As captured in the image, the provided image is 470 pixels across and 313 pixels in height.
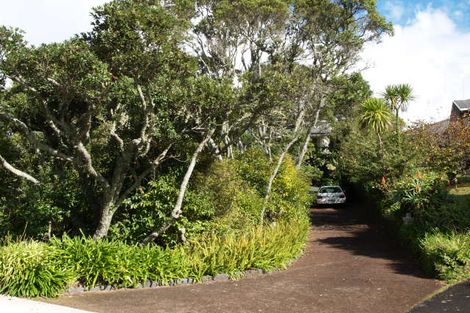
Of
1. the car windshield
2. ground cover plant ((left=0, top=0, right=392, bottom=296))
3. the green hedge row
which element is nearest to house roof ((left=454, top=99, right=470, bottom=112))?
the car windshield

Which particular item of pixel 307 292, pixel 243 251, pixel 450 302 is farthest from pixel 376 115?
pixel 450 302

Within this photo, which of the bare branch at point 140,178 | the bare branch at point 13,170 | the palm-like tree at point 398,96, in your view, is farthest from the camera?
the palm-like tree at point 398,96

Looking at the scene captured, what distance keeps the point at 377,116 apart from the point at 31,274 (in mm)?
17662

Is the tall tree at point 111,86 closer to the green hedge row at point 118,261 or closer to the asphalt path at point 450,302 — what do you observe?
the green hedge row at point 118,261

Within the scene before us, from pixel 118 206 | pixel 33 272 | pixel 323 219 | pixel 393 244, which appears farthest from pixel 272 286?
pixel 323 219

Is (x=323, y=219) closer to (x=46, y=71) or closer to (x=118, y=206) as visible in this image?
(x=118, y=206)

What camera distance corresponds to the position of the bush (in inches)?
323

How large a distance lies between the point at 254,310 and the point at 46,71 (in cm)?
561

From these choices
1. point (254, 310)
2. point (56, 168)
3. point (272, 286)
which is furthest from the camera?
point (56, 168)

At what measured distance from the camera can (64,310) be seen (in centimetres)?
726

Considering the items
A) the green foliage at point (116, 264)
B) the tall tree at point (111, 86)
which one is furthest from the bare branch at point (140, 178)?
the green foliage at point (116, 264)

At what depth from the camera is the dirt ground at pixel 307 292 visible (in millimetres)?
8102

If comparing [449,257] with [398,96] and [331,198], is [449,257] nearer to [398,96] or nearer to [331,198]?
[398,96]

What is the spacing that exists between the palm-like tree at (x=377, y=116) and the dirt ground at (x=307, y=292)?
32.5ft
